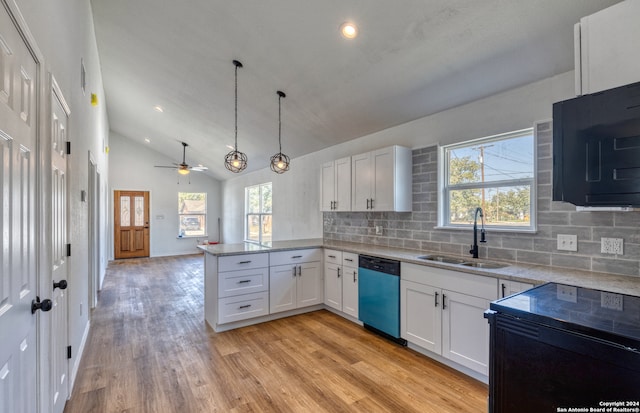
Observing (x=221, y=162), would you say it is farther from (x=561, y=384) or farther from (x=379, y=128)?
(x=561, y=384)

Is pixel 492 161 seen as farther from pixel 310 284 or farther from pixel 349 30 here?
pixel 310 284

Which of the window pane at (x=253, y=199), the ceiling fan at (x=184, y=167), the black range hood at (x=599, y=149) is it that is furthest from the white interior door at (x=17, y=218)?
the window pane at (x=253, y=199)

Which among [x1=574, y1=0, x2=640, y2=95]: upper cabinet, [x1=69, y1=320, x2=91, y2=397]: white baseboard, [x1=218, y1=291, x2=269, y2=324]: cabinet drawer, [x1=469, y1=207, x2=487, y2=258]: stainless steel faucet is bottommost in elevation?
[x1=69, y1=320, x2=91, y2=397]: white baseboard

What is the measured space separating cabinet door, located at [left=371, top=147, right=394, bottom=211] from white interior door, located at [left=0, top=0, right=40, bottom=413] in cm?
295

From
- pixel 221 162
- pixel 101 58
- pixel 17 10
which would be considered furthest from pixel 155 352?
pixel 221 162

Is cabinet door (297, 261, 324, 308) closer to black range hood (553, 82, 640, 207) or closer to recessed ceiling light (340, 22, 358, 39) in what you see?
recessed ceiling light (340, 22, 358, 39)

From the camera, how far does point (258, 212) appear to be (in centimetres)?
780

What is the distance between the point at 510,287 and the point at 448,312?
1.89 feet

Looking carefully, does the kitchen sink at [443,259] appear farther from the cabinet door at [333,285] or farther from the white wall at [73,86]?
the white wall at [73,86]

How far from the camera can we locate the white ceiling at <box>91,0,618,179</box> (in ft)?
7.29

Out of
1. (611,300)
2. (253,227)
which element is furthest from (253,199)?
(611,300)

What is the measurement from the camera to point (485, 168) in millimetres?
3070

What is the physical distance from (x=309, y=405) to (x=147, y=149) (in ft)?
29.3

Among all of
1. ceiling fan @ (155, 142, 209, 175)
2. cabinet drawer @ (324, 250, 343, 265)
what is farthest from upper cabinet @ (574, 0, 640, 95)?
ceiling fan @ (155, 142, 209, 175)
